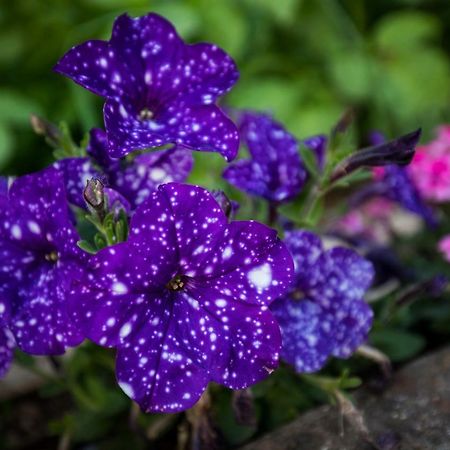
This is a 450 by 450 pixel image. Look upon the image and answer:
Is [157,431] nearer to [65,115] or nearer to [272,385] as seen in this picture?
[272,385]

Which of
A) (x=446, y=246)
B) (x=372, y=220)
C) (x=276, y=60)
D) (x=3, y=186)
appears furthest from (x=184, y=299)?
(x=276, y=60)

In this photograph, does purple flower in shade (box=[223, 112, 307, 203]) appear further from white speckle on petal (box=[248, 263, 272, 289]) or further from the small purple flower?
the small purple flower

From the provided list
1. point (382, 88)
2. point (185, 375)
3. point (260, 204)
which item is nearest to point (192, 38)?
point (382, 88)

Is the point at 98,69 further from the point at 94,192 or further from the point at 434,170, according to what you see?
the point at 434,170

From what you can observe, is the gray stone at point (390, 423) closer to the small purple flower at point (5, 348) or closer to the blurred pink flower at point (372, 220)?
the small purple flower at point (5, 348)

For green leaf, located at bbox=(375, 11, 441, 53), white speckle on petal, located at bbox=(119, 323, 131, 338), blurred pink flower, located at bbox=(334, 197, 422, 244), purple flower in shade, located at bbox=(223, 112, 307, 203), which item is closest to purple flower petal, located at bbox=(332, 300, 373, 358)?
purple flower in shade, located at bbox=(223, 112, 307, 203)
